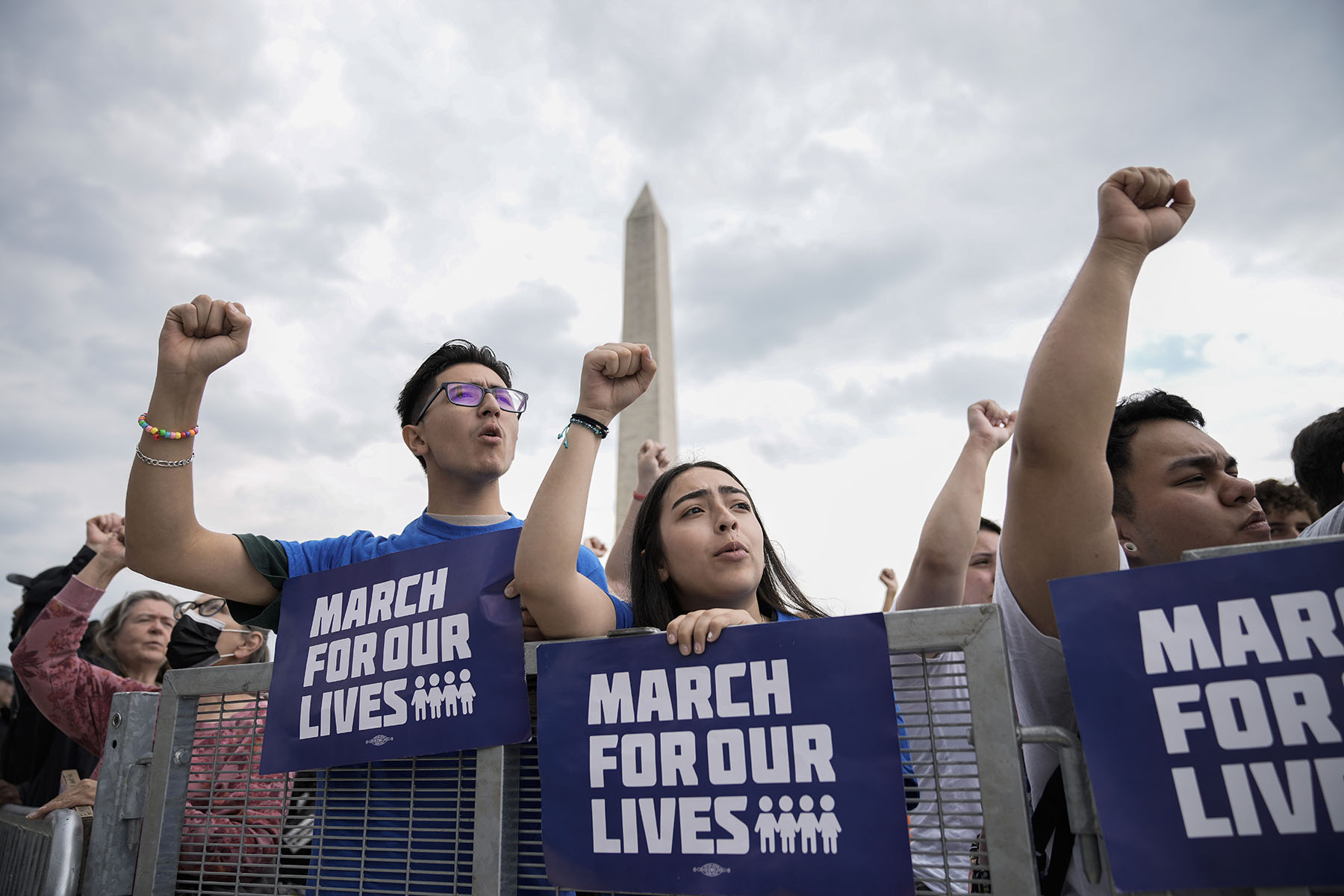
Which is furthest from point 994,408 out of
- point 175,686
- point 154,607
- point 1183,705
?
point 154,607

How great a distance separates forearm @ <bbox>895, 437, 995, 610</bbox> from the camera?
2494 mm

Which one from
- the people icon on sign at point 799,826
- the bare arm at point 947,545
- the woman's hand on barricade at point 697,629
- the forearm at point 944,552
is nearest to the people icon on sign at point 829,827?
the people icon on sign at point 799,826

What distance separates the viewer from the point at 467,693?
171 centimetres

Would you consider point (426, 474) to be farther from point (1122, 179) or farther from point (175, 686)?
point (1122, 179)

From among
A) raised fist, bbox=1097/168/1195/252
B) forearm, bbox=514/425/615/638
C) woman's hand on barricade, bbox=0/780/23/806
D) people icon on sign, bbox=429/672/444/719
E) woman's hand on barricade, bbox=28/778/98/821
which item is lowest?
woman's hand on barricade, bbox=28/778/98/821

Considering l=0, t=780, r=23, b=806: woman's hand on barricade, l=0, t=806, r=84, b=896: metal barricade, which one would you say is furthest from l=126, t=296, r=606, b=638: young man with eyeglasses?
l=0, t=780, r=23, b=806: woman's hand on barricade

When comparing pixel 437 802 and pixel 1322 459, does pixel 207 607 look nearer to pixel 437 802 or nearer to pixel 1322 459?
pixel 437 802

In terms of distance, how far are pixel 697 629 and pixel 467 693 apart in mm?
554

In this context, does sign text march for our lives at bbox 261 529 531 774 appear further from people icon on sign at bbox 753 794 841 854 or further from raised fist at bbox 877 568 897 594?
raised fist at bbox 877 568 897 594

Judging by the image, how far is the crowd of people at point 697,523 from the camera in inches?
57.2

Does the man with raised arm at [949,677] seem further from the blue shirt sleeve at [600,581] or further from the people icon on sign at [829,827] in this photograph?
the blue shirt sleeve at [600,581]

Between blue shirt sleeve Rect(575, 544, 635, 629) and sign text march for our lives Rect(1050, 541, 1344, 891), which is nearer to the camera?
sign text march for our lives Rect(1050, 541, 1344, 891)

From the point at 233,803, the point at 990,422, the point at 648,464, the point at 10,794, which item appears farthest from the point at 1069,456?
the point at 10,794

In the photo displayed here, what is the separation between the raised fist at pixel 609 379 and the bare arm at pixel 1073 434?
841 mm
